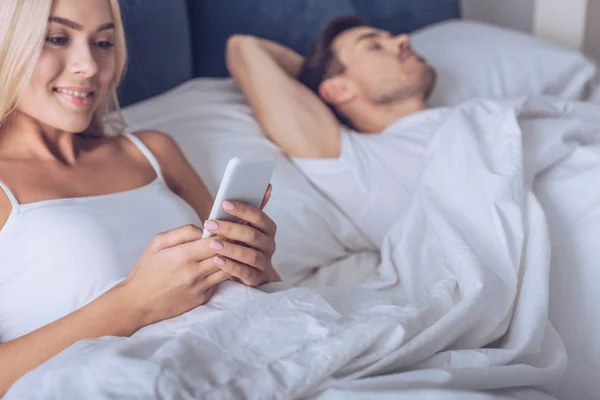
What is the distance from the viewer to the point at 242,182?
81 centimetres

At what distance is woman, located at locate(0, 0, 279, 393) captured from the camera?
855mm

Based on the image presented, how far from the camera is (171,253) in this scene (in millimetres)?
839

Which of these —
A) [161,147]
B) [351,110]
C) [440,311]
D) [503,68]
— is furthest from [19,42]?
[503,68]

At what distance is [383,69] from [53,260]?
3.10 ft

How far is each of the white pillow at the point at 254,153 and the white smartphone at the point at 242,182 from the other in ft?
1.35

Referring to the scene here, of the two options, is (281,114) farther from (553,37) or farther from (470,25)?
(553,37)

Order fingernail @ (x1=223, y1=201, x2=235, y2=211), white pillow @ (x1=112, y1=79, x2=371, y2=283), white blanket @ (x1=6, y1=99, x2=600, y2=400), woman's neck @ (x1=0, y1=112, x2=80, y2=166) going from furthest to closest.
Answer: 1. white pillow @ (x1=112, y1=79, x2=371, y2=283)
2. woman's neck @ (x1=0, y1=112, x2=80, y2=166)
3. fingernail @ (x1=223, y1=201, x2=235, y2=211)
4. white blanket @ (x1=6, y1=99, x2=600, y2=400)

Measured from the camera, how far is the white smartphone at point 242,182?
2.57ft

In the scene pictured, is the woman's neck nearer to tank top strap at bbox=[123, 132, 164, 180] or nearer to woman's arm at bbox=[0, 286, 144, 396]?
tank top strap at bbox=[123, 132, 164, 180]

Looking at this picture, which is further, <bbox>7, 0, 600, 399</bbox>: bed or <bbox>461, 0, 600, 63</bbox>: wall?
<bbox>461, 0, 600, 63</bbox>: wall

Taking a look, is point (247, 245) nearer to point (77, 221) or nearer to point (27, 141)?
point (77, 221)

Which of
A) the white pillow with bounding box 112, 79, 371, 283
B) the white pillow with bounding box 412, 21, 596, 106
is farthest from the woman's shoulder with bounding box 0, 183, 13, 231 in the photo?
the white pillow with bounding box 412, 21, 596, 106

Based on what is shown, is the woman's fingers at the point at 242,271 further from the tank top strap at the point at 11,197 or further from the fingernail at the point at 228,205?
the tank top strap at the point at 11,197

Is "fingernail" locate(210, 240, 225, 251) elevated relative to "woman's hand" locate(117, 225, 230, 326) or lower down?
elevated
